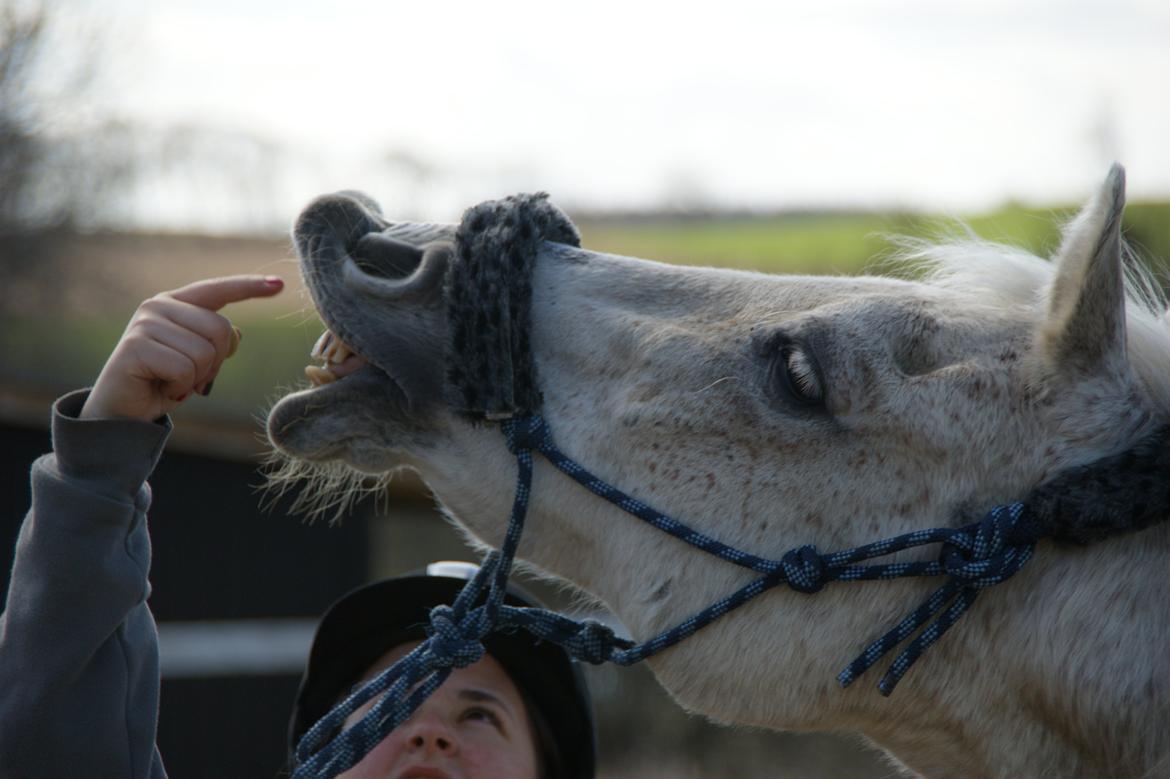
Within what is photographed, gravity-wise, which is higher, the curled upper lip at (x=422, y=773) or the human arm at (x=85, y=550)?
the human arm at (x=85, y=550)

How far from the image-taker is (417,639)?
7.70 feet

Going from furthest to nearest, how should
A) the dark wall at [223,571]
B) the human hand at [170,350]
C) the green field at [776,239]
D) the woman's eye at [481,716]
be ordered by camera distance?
the green field at [776,239]
the dark wall at [223,571]
the woman's eye at [481,716]
the human hand at [170,350]

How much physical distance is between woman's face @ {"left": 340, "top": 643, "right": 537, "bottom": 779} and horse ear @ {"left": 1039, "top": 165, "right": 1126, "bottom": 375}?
1.06 meters

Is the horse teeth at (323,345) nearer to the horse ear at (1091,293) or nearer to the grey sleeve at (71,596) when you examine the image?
the grey sleeve at (71,596)

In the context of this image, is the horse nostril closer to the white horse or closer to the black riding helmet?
the white horse

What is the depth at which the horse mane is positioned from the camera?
172cm

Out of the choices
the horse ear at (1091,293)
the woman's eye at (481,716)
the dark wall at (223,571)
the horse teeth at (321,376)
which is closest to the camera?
the horse ear at (1091,293)

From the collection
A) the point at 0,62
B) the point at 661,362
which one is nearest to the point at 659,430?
the point at 661,362

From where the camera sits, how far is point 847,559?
1.70 m

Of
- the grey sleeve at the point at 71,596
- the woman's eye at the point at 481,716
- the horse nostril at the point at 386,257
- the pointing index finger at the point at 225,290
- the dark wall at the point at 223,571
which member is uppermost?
the horse nostril at the point at 386,257

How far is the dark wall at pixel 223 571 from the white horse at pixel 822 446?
179 inches

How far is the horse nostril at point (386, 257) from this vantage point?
6.19 feet

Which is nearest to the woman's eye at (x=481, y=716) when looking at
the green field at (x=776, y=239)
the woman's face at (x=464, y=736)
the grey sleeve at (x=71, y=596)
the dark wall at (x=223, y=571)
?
the woman's face at (x=464, y=736)

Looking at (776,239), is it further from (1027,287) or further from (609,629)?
(609,629)
